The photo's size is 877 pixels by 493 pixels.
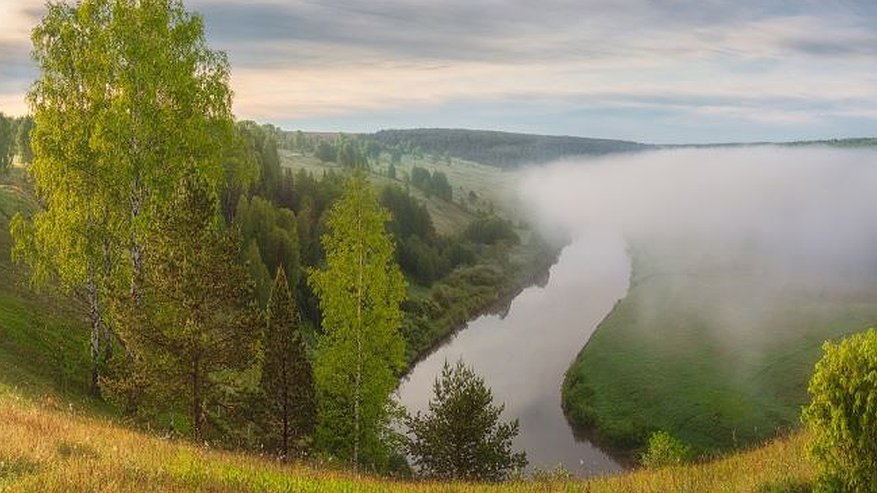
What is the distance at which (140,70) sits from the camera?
27625mm

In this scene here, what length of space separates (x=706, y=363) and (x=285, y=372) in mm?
56506

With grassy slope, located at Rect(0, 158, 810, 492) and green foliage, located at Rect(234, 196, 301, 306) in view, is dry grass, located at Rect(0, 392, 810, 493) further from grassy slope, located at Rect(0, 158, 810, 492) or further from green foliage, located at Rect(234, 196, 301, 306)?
green foliage, located at Rect(234, 196, 301, 306)

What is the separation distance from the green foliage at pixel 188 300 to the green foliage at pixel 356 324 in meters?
6.69

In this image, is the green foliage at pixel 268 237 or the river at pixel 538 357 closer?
the river at pixel 538 357

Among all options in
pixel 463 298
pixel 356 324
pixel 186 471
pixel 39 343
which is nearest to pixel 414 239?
pixel 463 298

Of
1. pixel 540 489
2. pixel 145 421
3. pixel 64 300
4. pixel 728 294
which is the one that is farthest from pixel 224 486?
pixel 728 294

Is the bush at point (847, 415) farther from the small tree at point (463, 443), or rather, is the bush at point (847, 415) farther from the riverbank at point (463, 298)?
the riverbank at point (463, 298)

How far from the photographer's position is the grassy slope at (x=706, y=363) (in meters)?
60.3

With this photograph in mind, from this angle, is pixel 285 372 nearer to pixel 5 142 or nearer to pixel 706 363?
pixel 706 363

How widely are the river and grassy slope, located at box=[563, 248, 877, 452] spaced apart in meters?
3.33

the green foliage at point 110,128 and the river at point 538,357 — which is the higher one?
the green foliage at point 110,128

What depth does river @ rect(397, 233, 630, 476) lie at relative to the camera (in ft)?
193

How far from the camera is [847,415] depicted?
11.3 meters

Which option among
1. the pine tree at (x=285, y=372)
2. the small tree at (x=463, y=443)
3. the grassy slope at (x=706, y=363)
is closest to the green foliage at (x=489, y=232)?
the grassy slope at (x=706, y=363)
